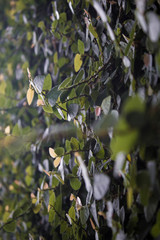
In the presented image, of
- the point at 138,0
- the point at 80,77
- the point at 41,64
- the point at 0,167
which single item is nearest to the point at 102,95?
the point at 80,77

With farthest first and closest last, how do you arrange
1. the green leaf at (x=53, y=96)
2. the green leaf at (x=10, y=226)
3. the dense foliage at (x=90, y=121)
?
the green leaf at (x=10, y=226) → the green leaf at (x=53, y=96) → the dense foliage at (x=90, y=121)

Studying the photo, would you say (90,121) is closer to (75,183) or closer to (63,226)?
(75,183)

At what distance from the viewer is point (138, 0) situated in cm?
32

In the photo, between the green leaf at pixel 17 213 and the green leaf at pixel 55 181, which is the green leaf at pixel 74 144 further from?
the green leaf at pixel 17 213

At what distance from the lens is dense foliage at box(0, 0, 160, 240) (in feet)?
1.03

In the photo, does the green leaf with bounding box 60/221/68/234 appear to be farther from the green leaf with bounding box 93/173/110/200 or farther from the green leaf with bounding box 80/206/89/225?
the green leaf with bounding box 93/173/110/200

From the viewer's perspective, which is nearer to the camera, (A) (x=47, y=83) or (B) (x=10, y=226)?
(A) (x=47, y=83)

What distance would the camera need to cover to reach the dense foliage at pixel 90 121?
1.03 feet

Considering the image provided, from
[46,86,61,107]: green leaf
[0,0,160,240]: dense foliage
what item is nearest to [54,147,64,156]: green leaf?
[0,0,160,240]: dense foliage

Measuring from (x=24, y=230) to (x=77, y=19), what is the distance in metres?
0.65

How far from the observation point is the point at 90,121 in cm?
53

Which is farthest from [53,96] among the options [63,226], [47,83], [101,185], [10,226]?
[10,226]

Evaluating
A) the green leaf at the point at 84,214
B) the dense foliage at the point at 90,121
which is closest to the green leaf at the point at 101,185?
the dense foliage at the point at 90,121

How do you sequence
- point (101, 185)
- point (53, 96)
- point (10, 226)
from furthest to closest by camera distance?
point (10, 226) → point (53, 96) → point (101, 185)
